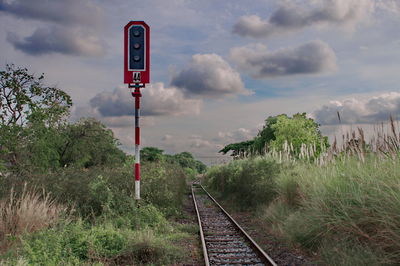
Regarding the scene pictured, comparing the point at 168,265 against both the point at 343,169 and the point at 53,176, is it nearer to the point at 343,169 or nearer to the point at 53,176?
the point at 343,169

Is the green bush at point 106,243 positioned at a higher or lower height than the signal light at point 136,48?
lower

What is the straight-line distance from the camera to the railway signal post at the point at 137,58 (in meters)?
13.2

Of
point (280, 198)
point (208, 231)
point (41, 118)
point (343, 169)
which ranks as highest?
point (41, 118)

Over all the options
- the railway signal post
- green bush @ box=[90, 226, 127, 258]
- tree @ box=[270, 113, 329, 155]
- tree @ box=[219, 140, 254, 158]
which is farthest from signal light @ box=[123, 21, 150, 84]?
tree @ box=[219, 140, 254, 158]

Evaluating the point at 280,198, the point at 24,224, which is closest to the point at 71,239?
the point at 24,224

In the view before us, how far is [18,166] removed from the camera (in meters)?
24.1

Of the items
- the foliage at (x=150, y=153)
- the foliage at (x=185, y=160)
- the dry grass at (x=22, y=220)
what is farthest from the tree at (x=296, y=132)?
the foliage at (x=185, y=160)

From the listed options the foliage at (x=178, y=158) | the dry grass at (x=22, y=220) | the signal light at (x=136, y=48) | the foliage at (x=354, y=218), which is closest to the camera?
the foliage at (x=354, y=218)

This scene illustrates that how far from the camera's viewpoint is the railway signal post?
43.3 ft

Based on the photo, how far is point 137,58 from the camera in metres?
13.2

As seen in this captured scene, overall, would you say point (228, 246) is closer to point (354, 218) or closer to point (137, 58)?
point (354, 218)

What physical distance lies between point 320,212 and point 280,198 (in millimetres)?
4646

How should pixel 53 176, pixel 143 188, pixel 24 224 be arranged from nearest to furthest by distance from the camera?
1. pixel 24 224
2. pixel 53 176
3. pixel 143 188

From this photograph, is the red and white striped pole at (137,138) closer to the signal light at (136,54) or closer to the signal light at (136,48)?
the signal light at (136,54)
